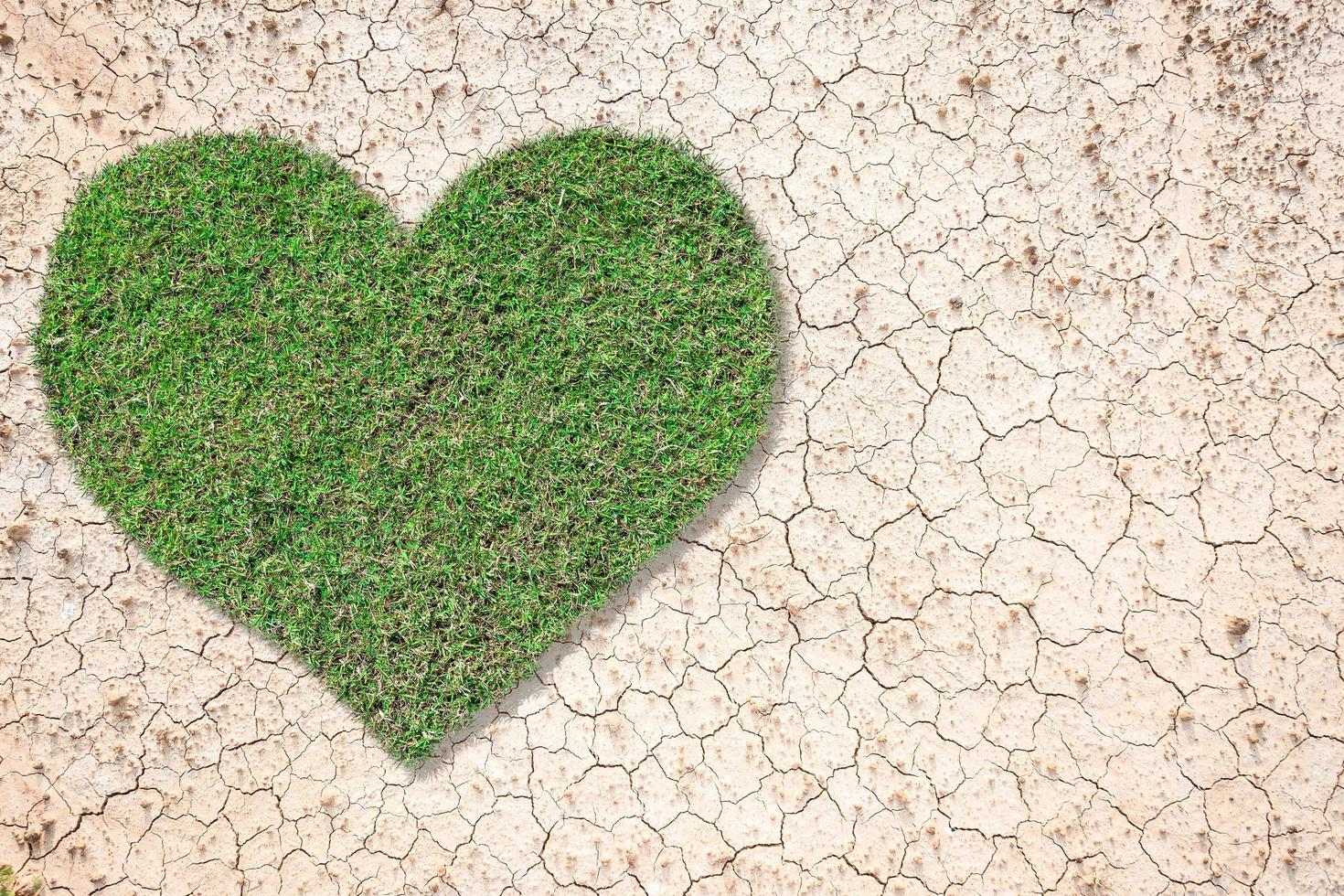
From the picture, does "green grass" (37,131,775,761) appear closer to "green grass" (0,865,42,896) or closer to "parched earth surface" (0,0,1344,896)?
"parched earth surface" (0,0,1344,896)

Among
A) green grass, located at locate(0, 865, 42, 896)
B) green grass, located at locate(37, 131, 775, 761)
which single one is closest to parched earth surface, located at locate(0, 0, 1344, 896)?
green grass, located at locate(0, 865, 42, 896)

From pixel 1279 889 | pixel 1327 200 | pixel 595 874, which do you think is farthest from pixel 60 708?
pixel 1327 200

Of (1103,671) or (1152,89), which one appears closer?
(1103,671)

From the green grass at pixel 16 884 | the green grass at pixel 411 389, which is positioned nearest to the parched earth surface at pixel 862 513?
the green grass at pixel 16 884

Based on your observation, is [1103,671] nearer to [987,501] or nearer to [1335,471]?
[987,501]

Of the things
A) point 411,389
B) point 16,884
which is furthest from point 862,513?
point 16,884

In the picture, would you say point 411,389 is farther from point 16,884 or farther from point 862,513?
point 16,884

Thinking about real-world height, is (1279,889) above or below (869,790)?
above
